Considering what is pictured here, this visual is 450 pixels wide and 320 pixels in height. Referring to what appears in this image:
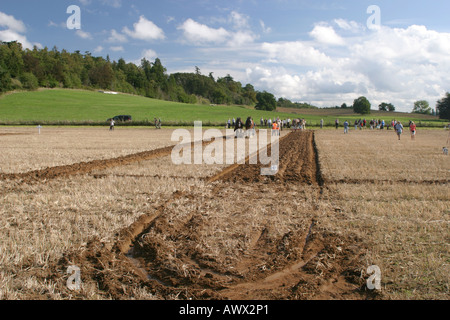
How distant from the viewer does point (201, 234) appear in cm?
567

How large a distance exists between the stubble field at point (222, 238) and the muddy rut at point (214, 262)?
0.02 m

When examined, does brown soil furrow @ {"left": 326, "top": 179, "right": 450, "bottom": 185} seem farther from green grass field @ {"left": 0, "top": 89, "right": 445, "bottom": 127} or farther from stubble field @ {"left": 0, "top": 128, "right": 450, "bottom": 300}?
green grass field @ {"left": 0, "top": 89, "right": 445, "bottom": 127}

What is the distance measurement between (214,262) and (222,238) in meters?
0.87

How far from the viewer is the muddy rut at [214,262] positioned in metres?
3.92

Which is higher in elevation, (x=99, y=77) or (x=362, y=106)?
(x=99, y=77)

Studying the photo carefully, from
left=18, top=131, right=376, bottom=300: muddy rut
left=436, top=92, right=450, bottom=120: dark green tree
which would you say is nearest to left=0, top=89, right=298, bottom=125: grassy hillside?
left=436, top=92, right=450, bottom=120: dark green tree

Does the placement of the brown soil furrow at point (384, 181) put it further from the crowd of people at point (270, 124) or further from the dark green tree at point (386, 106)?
the dark green tree at point (386, 106)

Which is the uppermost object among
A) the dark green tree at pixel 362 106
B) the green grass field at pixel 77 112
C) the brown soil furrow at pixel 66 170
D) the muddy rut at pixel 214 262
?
the dark green tree at pixel 362 106

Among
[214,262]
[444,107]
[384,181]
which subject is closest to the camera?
[214,262]

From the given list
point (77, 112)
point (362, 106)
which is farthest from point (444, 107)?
point (77, 112)

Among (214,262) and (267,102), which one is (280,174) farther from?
(267,102)

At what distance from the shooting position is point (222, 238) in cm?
551

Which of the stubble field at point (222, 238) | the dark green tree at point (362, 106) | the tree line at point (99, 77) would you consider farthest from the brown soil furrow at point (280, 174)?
A: the dark green tree at point (362, 106)

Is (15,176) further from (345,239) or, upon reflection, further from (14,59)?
(14,59)
